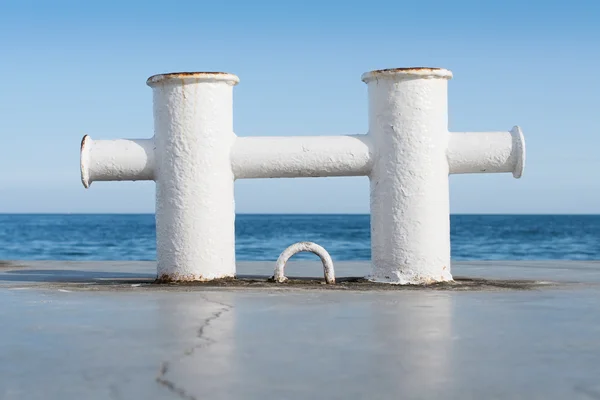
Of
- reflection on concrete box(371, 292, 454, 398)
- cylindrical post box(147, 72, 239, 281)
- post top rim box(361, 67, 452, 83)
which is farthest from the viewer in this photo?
cylindrical post box(147, 72, 239, 281)

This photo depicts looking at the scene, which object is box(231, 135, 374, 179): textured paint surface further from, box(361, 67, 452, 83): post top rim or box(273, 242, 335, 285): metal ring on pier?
box(273, 242, 335, 285): metal ring on pier

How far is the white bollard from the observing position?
811cm

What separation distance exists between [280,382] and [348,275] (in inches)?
229

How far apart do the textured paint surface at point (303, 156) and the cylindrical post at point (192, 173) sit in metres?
0.19

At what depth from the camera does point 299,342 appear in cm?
463

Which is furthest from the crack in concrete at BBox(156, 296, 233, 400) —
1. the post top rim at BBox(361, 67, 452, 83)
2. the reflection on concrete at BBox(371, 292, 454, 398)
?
the post top rim at BBox(361, 67, 452, 83)

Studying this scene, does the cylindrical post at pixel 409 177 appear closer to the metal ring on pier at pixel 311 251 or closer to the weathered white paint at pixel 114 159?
the metal ring on pier at pixel 311 251

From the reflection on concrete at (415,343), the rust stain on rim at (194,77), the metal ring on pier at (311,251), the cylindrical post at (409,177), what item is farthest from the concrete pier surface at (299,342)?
the rust stain on rim at (194,77)

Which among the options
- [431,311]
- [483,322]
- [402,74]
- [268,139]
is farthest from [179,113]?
[483,322]

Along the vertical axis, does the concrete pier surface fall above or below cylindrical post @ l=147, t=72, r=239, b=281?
below

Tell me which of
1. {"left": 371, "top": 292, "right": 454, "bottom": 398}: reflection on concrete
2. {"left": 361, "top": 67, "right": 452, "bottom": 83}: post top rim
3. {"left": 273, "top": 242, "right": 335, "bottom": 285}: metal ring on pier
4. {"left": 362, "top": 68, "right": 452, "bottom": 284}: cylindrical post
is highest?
{"left": 361, "top": 67, "right": 452, "bottom": 83}: post top rim

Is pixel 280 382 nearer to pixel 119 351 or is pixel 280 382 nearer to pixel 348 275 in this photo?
pixel 119 351

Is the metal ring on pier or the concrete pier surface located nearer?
the concrete pier surface

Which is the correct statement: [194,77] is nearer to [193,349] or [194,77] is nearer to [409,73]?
[409,73]
